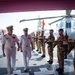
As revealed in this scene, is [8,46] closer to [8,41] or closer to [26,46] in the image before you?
[8,41]

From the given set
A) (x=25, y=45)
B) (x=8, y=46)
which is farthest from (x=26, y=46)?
(x=8, y=46)

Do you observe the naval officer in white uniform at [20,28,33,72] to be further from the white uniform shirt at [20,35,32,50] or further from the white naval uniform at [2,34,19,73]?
the white naval uniform at [2,34,19,73]

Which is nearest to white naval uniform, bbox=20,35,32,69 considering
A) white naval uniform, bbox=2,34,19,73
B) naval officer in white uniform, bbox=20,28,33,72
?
naval officer in white uniform, bbox=20,28,33,72

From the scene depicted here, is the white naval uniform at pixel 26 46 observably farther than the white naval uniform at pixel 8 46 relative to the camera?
Yes

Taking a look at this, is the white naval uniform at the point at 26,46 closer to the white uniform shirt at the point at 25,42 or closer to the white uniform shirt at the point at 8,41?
the white uniform shirt at the point at 25,42

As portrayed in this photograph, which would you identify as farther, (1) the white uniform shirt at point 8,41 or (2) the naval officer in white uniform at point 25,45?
(2) the naval officer in white uniform at point 25,45

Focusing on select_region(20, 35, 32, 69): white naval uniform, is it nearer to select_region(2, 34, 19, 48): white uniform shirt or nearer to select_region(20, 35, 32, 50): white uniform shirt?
select_region(20, 35, 32, 50): white uniform shirt

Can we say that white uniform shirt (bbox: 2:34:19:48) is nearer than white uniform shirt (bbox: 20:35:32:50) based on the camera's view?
Yes

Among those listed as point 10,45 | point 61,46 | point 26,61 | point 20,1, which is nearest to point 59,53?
point 61,46

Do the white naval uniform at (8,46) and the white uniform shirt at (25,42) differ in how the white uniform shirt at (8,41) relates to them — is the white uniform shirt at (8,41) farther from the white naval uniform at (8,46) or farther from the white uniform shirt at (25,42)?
the white uniform shirt at (25,42)

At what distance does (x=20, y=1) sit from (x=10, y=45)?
45.5 inches

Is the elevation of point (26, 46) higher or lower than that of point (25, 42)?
lower

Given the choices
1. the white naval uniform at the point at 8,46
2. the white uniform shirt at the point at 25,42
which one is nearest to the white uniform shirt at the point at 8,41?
the white naval uniform at the point at 8,46

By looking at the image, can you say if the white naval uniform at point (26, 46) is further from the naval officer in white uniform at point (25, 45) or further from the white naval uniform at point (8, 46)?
the white naval uniform at point (8, 46)
